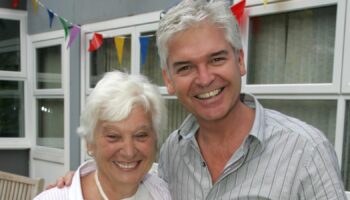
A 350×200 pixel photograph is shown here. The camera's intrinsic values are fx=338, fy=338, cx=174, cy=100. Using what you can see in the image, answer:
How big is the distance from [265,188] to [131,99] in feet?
1.90

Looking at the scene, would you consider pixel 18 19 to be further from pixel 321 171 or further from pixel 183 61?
pixel 321 171

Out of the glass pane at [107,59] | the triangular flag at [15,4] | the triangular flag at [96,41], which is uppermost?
the triangular flag at [15,4]

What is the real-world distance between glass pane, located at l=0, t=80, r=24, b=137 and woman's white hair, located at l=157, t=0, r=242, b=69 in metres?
4.65

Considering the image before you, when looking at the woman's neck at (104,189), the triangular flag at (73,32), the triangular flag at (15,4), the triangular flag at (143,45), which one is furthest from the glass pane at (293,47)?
the triangular flag at (15,4)

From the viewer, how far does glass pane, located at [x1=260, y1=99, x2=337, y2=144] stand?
2430 mm

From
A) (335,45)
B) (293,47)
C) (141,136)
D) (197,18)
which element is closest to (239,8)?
(293,47)

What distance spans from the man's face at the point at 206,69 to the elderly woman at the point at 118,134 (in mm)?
175

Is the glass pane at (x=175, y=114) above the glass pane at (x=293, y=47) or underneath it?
underneath

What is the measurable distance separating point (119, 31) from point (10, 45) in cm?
224

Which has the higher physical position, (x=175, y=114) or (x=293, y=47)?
(x=293, y=47)

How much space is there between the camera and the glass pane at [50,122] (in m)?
4.95

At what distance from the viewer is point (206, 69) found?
46.9 inches

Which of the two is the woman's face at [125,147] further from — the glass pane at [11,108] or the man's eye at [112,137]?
the glass pane at [11,108]

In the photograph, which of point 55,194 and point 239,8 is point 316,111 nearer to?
point 239,8
